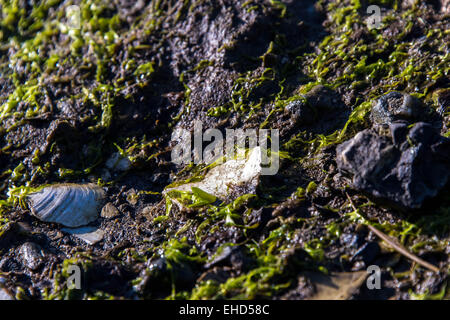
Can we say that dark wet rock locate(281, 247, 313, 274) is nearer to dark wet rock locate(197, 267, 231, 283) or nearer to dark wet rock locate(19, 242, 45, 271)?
dark wet rock locate(197, 267, 231, 283)

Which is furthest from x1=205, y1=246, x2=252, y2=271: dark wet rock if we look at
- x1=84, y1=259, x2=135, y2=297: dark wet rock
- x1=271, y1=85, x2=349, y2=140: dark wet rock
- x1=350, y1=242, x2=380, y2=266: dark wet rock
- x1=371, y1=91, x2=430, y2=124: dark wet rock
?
x1=371, y1=91, x2=430, y2=124: dark wet rock

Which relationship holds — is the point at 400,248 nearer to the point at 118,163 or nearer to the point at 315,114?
the point at 315,114

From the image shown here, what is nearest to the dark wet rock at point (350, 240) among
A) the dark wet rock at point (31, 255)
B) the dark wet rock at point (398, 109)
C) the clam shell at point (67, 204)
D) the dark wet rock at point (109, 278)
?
the dark wet rock at point (398, 109)

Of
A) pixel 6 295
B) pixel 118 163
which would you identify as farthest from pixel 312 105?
pixel 6 295

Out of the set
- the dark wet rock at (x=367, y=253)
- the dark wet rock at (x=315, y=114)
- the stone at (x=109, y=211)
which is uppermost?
the dark wet rock at (x=315, y=114)

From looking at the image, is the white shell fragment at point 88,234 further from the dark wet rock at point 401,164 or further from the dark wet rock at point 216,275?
the dark wet rock at point 401,164

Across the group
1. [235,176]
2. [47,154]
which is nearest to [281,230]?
[235,176]
